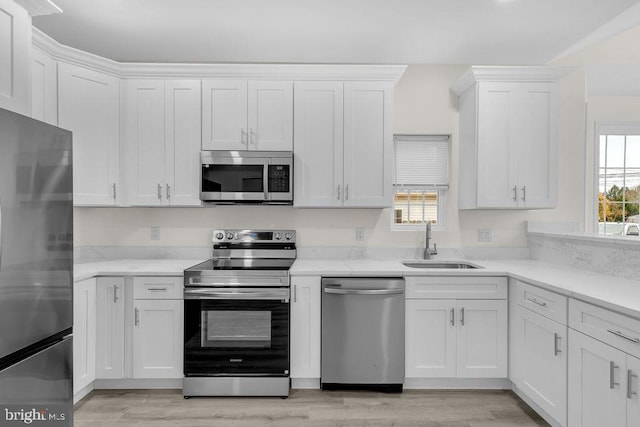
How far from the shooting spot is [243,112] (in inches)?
121

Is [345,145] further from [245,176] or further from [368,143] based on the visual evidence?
[245,176]

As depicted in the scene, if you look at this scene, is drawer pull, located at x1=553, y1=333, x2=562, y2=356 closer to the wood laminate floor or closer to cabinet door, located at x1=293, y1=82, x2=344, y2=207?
the wood laminate floor

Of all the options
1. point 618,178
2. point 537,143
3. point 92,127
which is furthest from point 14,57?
point 618,178

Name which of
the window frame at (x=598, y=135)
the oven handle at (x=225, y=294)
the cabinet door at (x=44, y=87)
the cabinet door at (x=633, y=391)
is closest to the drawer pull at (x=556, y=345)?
the cabinet door at (x=633, y=391)

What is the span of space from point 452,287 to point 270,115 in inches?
76.3

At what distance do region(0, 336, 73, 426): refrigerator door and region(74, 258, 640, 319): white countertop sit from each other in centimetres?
107

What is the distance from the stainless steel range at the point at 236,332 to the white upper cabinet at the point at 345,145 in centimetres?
79

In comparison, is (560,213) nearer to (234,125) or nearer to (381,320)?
(381,320)

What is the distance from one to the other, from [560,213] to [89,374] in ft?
13.3

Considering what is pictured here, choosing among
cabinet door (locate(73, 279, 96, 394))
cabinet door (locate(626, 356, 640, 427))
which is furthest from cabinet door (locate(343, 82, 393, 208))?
cabinet door (locate(73, 279, 96, 394))

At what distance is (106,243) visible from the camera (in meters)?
3.39

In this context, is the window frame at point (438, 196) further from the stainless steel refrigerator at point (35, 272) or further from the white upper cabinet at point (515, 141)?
the stainless steel refrigerator at point (35, 272)

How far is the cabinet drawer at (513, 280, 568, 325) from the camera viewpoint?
2.11 m

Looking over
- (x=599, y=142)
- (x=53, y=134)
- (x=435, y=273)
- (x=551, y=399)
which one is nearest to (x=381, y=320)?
(x=435, y=273)
